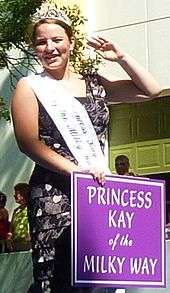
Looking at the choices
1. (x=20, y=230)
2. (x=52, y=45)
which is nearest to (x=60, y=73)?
(x=52, y=45)

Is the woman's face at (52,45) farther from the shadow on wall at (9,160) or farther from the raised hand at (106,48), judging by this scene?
the shadow on wall at (9,160)

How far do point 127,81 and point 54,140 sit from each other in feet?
1.49

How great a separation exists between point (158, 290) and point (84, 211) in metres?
0.49

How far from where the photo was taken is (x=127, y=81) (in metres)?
3.82

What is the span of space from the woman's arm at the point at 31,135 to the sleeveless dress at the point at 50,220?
40 mm

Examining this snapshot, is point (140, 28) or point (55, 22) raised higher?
point (140, 28)

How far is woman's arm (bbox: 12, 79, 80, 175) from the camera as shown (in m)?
3.49

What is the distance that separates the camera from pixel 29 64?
1062cm

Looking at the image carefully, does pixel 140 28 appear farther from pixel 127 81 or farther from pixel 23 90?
pixel 23 90

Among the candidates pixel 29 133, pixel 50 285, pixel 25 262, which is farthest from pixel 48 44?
pixel 25 262

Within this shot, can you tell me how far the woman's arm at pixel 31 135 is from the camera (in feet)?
11.5

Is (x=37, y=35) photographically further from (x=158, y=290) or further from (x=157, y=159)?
(x=157, y=159)

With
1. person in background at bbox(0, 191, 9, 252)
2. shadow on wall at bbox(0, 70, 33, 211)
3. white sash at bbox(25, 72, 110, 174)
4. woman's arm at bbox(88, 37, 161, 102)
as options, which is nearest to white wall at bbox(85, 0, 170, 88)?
shadow on wall at bbox(0, 70, 33, 211)

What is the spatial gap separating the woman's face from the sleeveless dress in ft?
0.67
